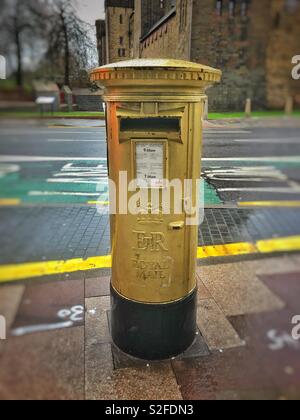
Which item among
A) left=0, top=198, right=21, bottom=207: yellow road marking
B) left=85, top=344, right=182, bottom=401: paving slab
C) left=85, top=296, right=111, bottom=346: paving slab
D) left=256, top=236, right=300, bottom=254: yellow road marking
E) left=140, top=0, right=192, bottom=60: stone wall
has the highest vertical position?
left=140, top=0, right=192, bottom=60: stone wall

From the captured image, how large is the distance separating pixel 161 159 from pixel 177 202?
0.81ft

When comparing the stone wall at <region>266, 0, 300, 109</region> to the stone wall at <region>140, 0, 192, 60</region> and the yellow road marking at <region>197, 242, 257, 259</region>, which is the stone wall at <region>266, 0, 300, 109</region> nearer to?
the stone wall at <region>140, 0, 192, 60</region>

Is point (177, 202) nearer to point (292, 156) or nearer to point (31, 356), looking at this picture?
point (292, 156)

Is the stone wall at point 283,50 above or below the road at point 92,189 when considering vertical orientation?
above

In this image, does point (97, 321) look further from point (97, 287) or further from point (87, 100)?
point (87, 100)

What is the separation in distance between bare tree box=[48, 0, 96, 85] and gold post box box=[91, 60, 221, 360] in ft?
0.49

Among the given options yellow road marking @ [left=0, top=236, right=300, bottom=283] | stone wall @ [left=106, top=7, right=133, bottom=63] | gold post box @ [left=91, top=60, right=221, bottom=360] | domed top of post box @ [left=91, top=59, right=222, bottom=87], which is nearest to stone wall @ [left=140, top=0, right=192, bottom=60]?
stone wall @ [left=106, top=7, right=133, bottom=63]

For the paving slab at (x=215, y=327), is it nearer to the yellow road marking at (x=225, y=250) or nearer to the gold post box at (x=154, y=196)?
the gold post box at (x=154, y=196)

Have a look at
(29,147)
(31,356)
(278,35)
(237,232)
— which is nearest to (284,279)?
(278,35)

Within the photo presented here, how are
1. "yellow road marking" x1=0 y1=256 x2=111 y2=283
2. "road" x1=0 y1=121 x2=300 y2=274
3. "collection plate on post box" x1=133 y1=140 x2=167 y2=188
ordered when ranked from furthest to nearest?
"yellow road marking" x1=0 y1=256 x2=111 y2=283 < "collection plate on post box" x1=133 y1=140 x2=167 y2=188 < "road" x1=0 y1=121 x2=300 y2=274

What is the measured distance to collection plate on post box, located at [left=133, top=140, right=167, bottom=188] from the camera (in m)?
1.56

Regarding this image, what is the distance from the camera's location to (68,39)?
4.75 feet

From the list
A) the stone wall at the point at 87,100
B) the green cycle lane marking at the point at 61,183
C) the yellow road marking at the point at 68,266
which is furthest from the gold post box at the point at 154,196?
the yellow road marking at the point at 68,266

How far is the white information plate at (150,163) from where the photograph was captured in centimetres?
156
